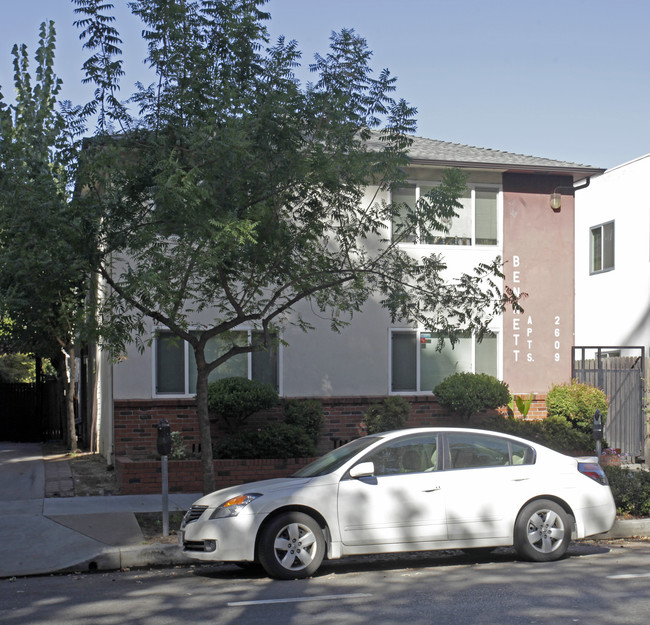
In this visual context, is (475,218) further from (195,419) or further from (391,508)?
(391,508)

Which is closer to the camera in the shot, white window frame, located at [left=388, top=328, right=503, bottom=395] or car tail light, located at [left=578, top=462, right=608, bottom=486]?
car tail light, located at [left=578, top=462, right=608, bottom=486]

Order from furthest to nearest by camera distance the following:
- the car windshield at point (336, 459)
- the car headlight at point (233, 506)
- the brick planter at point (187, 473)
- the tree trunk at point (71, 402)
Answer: the tree trunk at point (71, 402)
the brick planter at point (187, 473)
the car windshield at point (336, 459)
the car headlight at point (233, 506)

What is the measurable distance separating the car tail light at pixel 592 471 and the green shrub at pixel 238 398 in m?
7.18

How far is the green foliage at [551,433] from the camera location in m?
16.0

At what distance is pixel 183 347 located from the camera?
52.6 ft

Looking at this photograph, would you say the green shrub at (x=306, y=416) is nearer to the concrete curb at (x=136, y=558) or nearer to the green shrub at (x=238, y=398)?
the green shrub at (x=238, y=398)

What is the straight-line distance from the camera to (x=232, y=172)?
10.1 m

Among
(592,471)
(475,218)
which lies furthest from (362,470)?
(475,218)

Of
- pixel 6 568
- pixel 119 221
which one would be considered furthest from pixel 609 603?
pixel 119 221

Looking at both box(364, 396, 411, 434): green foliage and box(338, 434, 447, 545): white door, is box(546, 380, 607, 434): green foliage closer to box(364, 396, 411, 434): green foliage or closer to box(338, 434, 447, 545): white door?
box(364, 396, 411, 434): green foliage

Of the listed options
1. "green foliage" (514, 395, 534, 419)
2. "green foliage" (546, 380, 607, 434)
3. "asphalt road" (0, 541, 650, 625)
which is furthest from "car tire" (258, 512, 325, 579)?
"green foliage" (514, 395, 534, 419)

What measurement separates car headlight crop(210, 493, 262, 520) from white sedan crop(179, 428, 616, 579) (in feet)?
0.04

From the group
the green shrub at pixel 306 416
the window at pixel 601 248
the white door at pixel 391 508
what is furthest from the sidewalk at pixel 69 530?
the window at pixel 601 248

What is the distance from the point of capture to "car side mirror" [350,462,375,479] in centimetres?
852
